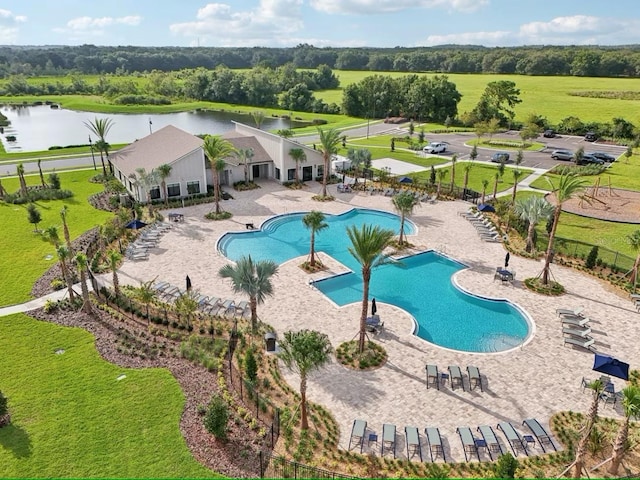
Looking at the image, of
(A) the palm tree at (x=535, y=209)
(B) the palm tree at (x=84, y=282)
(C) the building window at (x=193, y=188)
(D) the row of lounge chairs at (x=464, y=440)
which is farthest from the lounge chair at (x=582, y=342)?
(C) the building window at (x=193, y=188)

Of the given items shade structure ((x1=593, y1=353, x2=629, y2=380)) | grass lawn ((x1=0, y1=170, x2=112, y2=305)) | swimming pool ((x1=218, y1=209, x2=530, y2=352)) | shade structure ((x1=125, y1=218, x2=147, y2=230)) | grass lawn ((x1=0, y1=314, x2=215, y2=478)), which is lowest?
swimming pool ((x1=218, y1=209, x2=530, y2=352))

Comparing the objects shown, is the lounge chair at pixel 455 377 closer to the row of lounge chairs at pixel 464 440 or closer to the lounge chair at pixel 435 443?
the row of lounge chairs at pixel 464 440

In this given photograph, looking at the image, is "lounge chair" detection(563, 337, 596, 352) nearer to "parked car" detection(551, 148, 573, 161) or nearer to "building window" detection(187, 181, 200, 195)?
"building window" detection(187, 181, 200, 195)

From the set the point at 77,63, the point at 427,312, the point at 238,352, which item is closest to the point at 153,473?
the point at 238,352

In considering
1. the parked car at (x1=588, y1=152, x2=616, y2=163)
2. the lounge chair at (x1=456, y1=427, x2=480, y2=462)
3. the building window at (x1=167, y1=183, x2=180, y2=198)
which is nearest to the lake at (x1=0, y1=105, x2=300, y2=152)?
the building window at (x1=167, y1=183, x2=180, y2=198)

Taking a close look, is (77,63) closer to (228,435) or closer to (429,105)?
(429,105)
